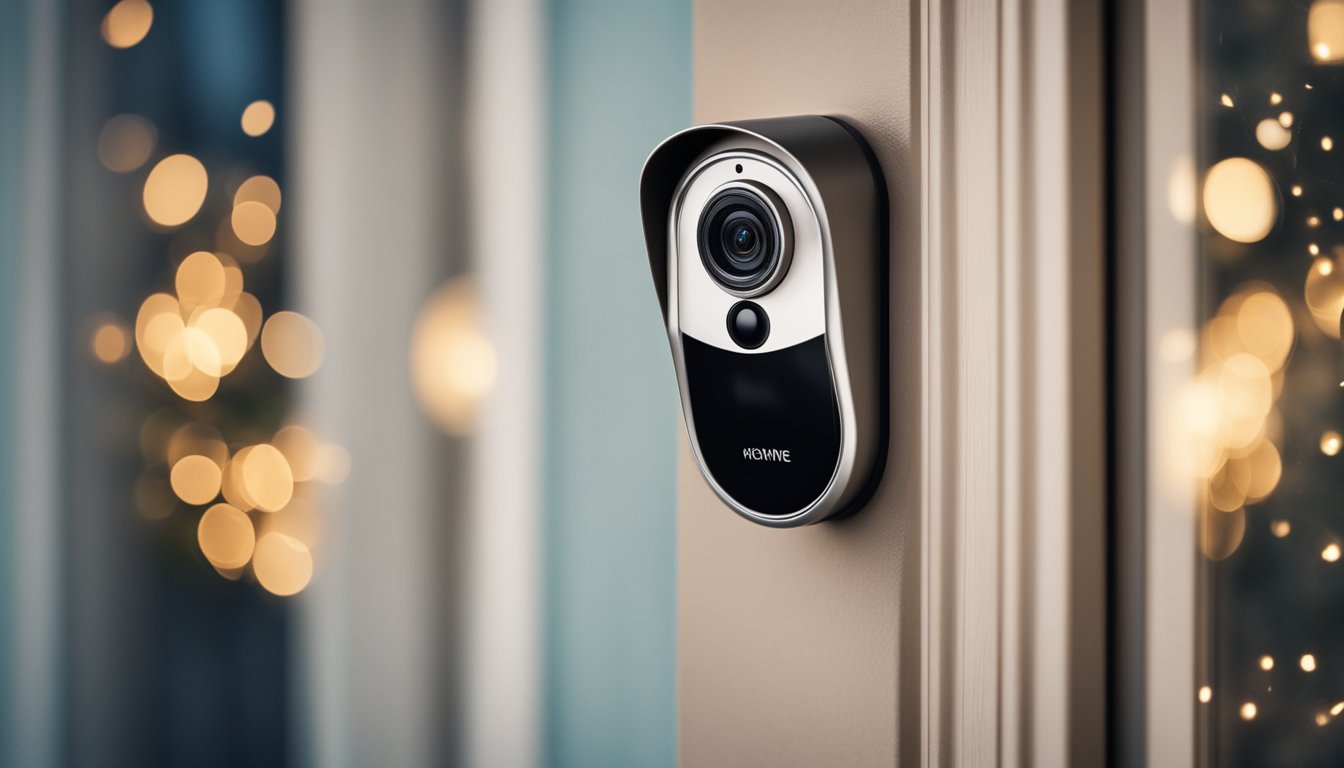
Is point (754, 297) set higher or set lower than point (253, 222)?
lower

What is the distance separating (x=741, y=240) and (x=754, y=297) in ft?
0.11

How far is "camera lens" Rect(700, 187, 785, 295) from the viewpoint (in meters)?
0.46

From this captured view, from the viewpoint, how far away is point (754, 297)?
476mm

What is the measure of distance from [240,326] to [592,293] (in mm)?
379

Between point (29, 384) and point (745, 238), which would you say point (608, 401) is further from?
point (29, 384)

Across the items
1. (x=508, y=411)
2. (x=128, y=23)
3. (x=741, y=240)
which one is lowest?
(x=508, y=411)

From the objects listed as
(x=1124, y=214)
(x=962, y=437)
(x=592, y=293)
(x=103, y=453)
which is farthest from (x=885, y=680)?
(x=103, y=453)

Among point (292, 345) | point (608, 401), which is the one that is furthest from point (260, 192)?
point (608, 401)

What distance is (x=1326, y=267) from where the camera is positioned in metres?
0.39

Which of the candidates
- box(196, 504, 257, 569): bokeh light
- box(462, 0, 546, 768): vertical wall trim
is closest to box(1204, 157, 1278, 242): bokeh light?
box(462, 0, 546, 768): vertical wall trim

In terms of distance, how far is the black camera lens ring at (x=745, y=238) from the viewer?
0.46 m

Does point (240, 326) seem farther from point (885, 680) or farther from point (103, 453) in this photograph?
point (885, 680)

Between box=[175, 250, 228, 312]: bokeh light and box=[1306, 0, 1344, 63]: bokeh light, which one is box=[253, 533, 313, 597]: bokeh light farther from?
box=[1306, 0, 1344, 63]: bokeh light

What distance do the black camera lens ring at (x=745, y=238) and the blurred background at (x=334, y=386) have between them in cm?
23
